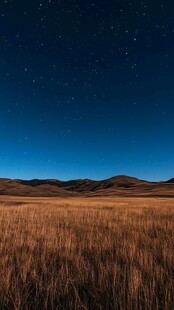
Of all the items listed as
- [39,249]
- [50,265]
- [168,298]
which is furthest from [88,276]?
[39,249]

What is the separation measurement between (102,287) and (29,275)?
51.3 inches

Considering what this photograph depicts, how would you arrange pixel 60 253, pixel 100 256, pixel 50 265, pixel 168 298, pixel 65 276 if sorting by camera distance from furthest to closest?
pixel 60 253, pixel 100 256, pixel 50 265, pixel 65 276, pixel 168 298

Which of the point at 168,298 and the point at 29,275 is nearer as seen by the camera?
the point at 168,298

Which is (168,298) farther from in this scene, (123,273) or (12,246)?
(12,246)

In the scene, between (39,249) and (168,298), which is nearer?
(168,298)

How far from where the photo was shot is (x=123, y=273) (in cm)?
392

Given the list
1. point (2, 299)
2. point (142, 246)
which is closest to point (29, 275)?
point (2, 299)

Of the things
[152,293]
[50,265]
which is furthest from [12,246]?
[152,293]

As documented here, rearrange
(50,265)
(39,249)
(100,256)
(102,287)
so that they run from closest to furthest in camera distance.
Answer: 1. (102,287)
2. (50,265)
3. (100,256)
4. (39,249)

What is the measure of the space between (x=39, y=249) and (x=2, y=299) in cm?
272

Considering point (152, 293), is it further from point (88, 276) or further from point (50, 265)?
point (50, 265)

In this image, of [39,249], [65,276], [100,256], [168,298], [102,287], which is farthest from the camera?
[39,249]

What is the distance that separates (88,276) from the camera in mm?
3791

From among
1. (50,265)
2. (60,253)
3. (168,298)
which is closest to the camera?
(168,298)
